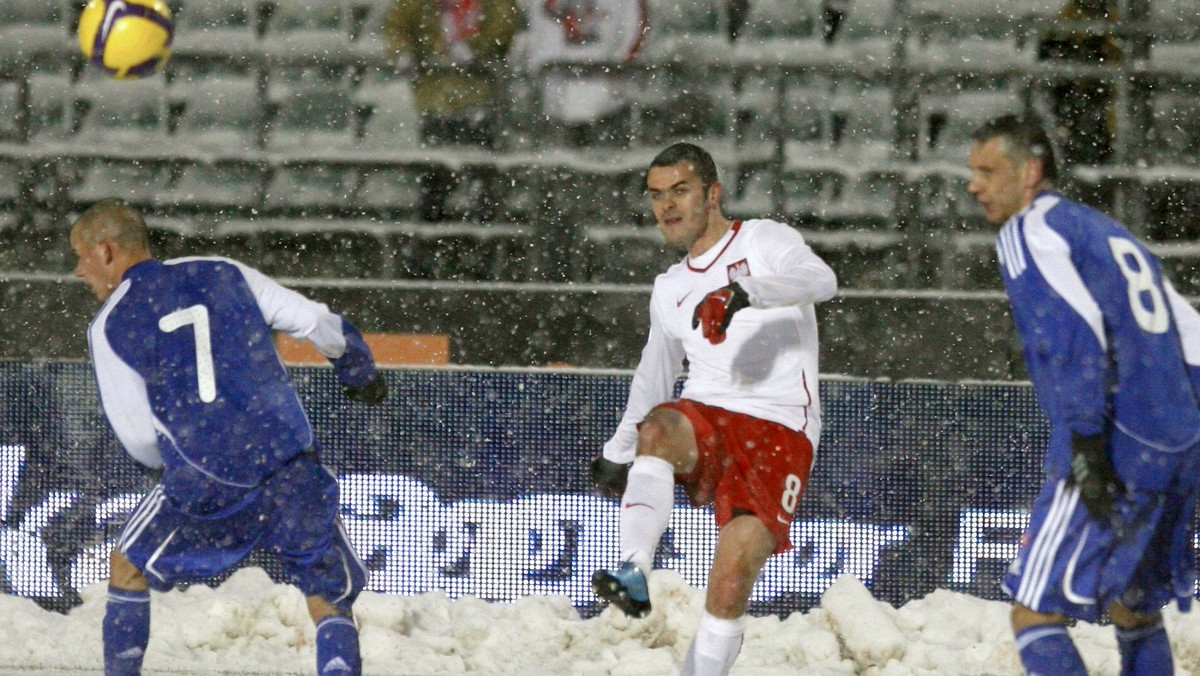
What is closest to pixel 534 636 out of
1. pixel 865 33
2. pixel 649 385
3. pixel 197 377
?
pixel 649 385

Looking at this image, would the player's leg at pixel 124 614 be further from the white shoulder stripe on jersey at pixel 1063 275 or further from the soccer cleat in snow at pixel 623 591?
the white shoulder stripe on jersey at pixel 1063 275

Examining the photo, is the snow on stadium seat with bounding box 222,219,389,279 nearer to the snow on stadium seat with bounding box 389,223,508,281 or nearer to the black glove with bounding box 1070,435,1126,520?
the snow on stadium seat with bounding box 389,223,508,281

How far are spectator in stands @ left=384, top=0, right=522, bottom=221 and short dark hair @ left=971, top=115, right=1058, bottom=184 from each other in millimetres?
5229

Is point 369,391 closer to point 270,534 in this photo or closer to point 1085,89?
point 270,534

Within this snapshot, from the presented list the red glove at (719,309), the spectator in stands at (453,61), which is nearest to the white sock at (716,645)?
the red glove at (719,309)

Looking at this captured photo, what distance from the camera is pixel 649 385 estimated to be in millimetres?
4031

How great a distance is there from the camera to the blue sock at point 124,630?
3.69 metres

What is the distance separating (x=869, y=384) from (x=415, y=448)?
164 cm

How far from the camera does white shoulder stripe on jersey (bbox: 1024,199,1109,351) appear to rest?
9.43 ft

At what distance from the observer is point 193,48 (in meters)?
8.57

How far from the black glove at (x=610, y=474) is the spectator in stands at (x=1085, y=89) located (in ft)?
15.3

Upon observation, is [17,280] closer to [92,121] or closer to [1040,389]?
[92,121]

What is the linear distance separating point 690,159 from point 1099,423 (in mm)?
1362

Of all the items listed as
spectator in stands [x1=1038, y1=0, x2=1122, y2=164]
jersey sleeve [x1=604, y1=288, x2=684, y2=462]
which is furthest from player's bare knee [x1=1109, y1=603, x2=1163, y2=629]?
spectator in stands [x1=1038, y1=0, x2=1122, y2=164]
